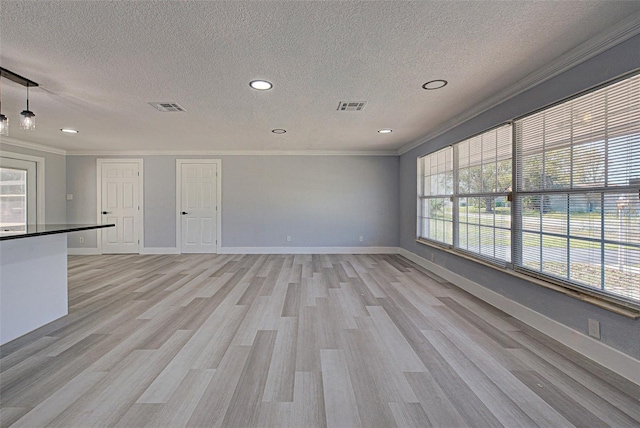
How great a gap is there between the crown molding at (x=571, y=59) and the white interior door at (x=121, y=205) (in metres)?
6.84

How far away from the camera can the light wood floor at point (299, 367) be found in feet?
4.98

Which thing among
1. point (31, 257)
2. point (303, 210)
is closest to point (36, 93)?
point (31, 257)

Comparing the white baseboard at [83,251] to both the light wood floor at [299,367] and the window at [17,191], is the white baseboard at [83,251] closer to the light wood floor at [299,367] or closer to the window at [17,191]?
the window at [17,191]

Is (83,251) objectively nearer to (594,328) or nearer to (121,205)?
(121,205)

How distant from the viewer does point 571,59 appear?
2.21 m

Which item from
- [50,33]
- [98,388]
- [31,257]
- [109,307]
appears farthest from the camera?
[109,307]

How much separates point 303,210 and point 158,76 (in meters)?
4.16

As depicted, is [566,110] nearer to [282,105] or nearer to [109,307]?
[282,105]

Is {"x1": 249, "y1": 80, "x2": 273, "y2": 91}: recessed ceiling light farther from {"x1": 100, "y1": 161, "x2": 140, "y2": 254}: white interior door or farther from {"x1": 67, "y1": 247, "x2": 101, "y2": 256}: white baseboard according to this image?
{"x1": 67, "y1": 247, "x2": 101, "y2": 256}: white baseboard

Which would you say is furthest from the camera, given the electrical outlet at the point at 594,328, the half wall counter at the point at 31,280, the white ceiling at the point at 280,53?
the half wall counter at the point at 31,280

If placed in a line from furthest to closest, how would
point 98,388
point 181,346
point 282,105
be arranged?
point 282,105, point 181,346, point 98,388

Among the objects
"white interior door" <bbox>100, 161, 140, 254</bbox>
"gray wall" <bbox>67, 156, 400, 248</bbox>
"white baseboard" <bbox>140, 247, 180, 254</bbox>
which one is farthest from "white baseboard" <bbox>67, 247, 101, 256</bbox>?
"white baseboard" <bbox>140, 247, 180, 254</bbox>

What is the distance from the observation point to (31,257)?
2.59m

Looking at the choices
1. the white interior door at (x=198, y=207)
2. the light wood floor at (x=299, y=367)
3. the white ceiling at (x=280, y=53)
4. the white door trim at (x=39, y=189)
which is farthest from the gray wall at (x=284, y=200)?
the light wood floor at (x=299, y=367)
